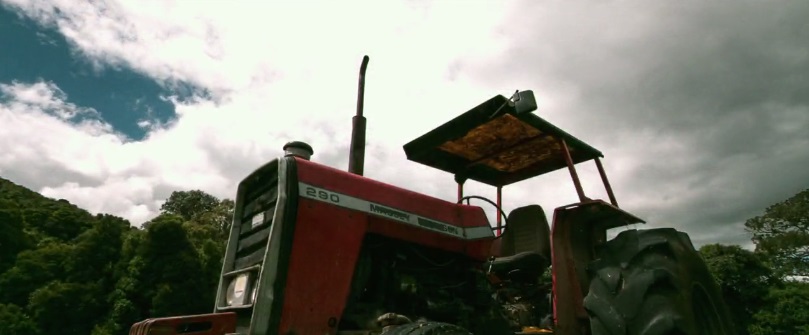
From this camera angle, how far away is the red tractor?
2.83 meters

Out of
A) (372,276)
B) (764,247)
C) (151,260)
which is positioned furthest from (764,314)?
(151,260)

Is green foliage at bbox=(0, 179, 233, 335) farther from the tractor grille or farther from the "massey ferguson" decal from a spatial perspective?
the "massey ferguson" decal

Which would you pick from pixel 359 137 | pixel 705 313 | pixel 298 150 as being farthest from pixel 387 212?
pixel 705 313

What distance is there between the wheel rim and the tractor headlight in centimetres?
284

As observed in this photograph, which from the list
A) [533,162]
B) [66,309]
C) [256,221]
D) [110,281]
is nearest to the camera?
[256,221]

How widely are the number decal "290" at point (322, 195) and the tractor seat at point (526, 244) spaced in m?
1.81

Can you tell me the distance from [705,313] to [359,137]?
9.18 feet

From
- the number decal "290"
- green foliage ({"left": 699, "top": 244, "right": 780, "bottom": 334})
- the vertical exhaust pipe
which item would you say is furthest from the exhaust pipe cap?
green foliage ({"left": 699, "top": 244, "right": 780, "bottom": 334})

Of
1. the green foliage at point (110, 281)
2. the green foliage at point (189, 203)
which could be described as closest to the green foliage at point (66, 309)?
the green foliage at point (110, 281)

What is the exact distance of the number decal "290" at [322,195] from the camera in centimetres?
304

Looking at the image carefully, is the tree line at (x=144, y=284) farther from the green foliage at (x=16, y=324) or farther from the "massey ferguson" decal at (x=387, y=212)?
the "massey ferguson" decal at (x=387, y=212)

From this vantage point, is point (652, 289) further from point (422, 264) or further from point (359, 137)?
point (359, 137)

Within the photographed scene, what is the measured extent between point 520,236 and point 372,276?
1.88 metres

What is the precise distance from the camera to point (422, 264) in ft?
11.6
